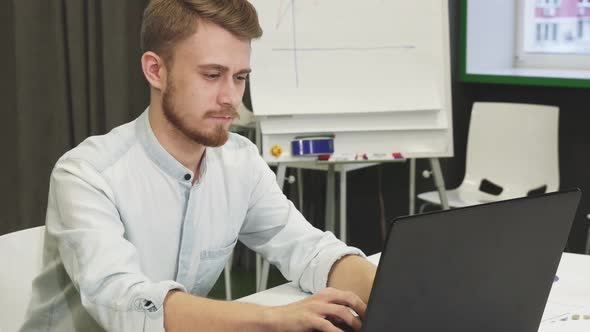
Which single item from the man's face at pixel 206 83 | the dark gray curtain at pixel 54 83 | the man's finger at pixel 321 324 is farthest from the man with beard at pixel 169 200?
the dark gray curtain at pixel 54 83

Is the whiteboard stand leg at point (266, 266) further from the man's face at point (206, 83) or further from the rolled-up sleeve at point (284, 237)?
the man's face at point (206, 83)

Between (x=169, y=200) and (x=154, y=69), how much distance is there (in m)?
0.25

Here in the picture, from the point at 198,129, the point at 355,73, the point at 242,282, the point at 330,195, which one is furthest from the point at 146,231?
the point at 242,282

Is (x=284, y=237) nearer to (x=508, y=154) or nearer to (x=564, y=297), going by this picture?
(x=564, y=297)

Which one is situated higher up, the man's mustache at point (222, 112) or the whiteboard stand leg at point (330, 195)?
the man's mustache at point (222, 112)

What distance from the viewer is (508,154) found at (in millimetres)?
3631

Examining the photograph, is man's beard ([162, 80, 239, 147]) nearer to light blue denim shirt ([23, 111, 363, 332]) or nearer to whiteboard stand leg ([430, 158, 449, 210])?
light blue denim shirt ([23, 111, 363, 332])

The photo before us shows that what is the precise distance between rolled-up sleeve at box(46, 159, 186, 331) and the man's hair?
0.88ft

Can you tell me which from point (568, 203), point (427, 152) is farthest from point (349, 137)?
point (568, 203)

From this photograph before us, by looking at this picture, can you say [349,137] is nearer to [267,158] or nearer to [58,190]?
[267,158]

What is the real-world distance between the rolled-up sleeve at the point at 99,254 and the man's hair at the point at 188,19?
27 cm

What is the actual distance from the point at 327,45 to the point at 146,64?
1.58 metres

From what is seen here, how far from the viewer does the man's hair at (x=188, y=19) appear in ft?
4.94

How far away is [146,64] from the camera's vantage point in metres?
1.56
